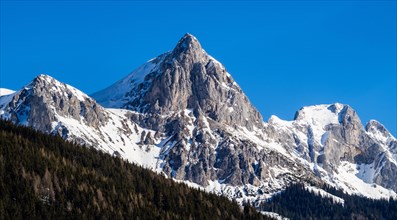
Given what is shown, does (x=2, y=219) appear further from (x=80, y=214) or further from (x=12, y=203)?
(x=80, y=214)

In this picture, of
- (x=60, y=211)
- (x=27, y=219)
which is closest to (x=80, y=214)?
(x=60, y=211)

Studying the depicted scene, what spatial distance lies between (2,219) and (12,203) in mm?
15175

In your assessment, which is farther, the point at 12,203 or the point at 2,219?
the point at 12,203

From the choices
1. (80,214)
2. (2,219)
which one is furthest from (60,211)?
(2,219)

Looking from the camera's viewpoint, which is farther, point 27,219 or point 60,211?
point 60,211

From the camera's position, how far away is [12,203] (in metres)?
191

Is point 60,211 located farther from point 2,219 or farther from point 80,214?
point 2,219

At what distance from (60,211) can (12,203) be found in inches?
503

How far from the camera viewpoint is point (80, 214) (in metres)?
200

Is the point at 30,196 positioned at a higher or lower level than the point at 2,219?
higher

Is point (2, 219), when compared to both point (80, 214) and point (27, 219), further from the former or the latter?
point (80, 214)

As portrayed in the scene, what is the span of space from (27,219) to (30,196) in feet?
49.9

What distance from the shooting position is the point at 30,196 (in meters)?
199

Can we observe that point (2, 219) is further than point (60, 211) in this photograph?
No
